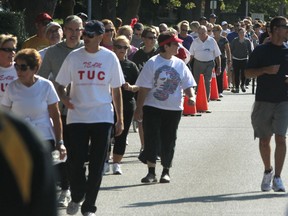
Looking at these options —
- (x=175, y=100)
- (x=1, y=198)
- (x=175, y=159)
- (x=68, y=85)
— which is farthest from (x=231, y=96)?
(x=1, y=198)

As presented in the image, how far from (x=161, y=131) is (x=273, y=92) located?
1.44m

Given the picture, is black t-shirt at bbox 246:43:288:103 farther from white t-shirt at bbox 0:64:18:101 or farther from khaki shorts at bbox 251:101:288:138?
white t-shirt at bbox 0:64:18:101

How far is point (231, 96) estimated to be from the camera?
87.2 ft

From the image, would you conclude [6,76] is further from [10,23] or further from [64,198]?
[10,23]

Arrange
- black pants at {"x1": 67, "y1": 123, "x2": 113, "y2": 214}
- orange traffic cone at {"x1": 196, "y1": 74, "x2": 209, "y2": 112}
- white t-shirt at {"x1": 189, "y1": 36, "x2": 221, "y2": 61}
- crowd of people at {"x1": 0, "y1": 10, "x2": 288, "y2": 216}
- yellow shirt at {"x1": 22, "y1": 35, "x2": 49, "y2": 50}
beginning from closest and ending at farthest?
crowd of people at {"x1": 0, "y1": 10, "x2": 288, "y2": 216} → black pants at {"x1": 67, "y1": 123, "x2": 113, "y2": 214} → yellow shirt at {"x1": 22, "y1": 35, "x2": 49, "y2": 50} → orange traffic cone at {"x1": 196, "y1": 74, "x2": 209, "y2": 112} → white t-shirt at {"x1": 189, "y1": 36, "x2": 221, "y2": 61}

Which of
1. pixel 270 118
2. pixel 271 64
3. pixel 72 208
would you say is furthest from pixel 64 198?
pixel 271 64

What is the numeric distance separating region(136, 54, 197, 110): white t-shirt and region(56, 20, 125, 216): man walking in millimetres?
2114

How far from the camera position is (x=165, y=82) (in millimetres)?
10750

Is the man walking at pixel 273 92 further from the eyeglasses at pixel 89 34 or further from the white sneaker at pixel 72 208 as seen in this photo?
the white sneaker at pixel 72 208

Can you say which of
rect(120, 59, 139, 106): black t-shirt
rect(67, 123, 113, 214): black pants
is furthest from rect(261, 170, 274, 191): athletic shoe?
rect(67, 123, 113, 214): black pants

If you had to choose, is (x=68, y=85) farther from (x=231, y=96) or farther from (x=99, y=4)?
(x=99, y=4)

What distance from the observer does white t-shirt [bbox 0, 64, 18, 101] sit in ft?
28.6

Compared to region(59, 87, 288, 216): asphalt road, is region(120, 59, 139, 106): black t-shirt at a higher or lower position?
higher

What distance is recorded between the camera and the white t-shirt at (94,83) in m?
8.45
